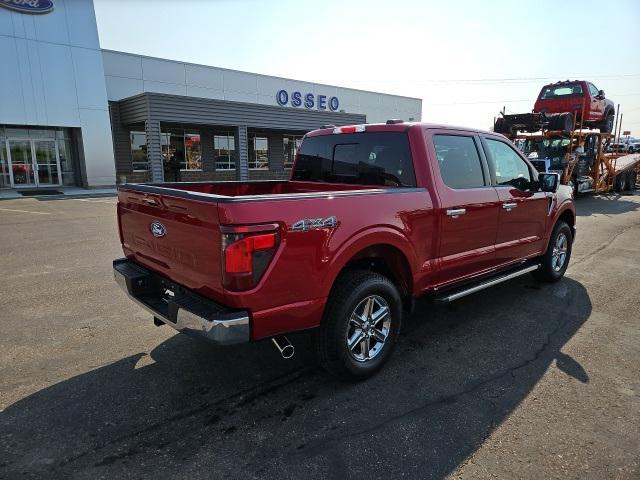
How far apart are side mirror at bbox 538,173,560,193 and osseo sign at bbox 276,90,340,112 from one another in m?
25.0

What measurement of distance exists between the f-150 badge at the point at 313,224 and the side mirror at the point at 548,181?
3.25 metres

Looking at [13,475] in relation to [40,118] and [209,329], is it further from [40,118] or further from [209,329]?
[40,118]

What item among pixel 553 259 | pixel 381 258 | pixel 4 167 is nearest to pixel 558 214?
pixel 553 259

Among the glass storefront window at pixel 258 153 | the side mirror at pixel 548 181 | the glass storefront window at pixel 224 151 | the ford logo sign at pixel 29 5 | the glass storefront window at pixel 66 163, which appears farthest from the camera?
the glass storefront window at pixel 258 153

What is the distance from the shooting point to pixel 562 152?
16.0m

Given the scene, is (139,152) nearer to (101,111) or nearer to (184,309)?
(101,111)

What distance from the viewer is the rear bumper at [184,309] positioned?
261 cm

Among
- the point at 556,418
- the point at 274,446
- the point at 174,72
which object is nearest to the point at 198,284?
the point at 274,446

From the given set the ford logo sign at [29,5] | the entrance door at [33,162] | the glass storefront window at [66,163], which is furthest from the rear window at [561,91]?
the entrance door at [33,162]

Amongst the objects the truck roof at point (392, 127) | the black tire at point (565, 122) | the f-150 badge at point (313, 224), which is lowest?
the f-150 badge at point (313, 224)

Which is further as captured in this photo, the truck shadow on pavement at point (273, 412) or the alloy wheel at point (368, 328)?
the alloy wheel at point (368, 328)

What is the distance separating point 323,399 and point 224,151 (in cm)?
2482

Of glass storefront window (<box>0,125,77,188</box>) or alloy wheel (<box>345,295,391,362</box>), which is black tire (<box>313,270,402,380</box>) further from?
glass storefront window (<box>0,125,77,188</box>)

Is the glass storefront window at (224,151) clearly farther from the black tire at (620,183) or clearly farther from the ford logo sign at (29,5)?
the black tire at (620,183)
